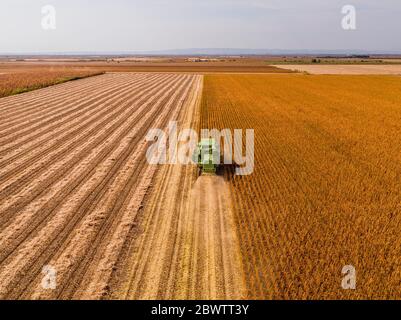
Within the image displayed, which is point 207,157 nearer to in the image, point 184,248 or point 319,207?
point 319,207

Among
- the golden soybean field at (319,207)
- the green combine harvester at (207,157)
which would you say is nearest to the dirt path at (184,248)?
the golden soybean field at (319,207)

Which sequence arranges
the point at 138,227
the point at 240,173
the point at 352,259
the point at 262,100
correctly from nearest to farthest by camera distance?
the point at 352,259
the point at 138,227
the point at 240,173
the point at 262,100

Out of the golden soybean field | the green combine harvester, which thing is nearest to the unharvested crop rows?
the green combine harvester

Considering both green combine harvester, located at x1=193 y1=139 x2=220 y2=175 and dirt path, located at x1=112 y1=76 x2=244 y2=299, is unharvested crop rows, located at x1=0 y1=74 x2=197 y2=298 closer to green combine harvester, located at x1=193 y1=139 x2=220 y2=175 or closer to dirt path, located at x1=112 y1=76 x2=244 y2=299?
dirt path, located at x1=112 y1=76 x2=244 y2=299

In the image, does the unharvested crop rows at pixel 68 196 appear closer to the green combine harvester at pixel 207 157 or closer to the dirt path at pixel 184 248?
the dirt path at pixel 184 248
